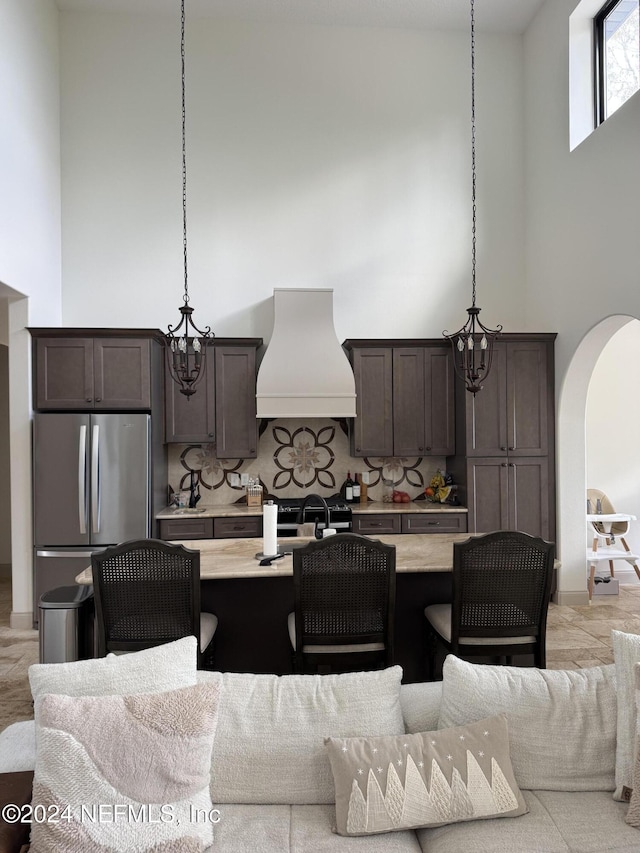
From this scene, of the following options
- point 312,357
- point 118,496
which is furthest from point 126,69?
point 118,496

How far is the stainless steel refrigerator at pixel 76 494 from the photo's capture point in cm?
479

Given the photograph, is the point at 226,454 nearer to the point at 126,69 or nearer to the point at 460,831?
the point at 126,69

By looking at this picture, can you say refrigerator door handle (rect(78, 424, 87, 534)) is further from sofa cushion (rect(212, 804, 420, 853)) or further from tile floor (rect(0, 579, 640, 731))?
sofa cushion (rect(212, 804, 420, 853))

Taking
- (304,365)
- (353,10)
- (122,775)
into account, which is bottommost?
(122,775)

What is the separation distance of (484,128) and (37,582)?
228 inches

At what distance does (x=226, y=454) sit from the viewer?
5500 millimetres

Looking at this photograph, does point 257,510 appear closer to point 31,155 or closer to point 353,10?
point 31,155

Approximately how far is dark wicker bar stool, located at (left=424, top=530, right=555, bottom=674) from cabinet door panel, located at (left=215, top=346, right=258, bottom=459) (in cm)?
298

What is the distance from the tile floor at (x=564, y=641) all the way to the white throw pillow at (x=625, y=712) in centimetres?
215

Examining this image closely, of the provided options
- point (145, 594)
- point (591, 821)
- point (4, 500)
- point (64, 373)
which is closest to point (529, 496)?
Result: point (145, 594)

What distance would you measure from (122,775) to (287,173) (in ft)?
17.8

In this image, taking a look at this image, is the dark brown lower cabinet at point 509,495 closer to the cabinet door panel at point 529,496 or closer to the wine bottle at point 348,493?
the cabinet door panel at point 529,496

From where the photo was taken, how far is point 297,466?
19.4 ft

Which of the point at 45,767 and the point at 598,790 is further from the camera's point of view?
the point at 598,790
